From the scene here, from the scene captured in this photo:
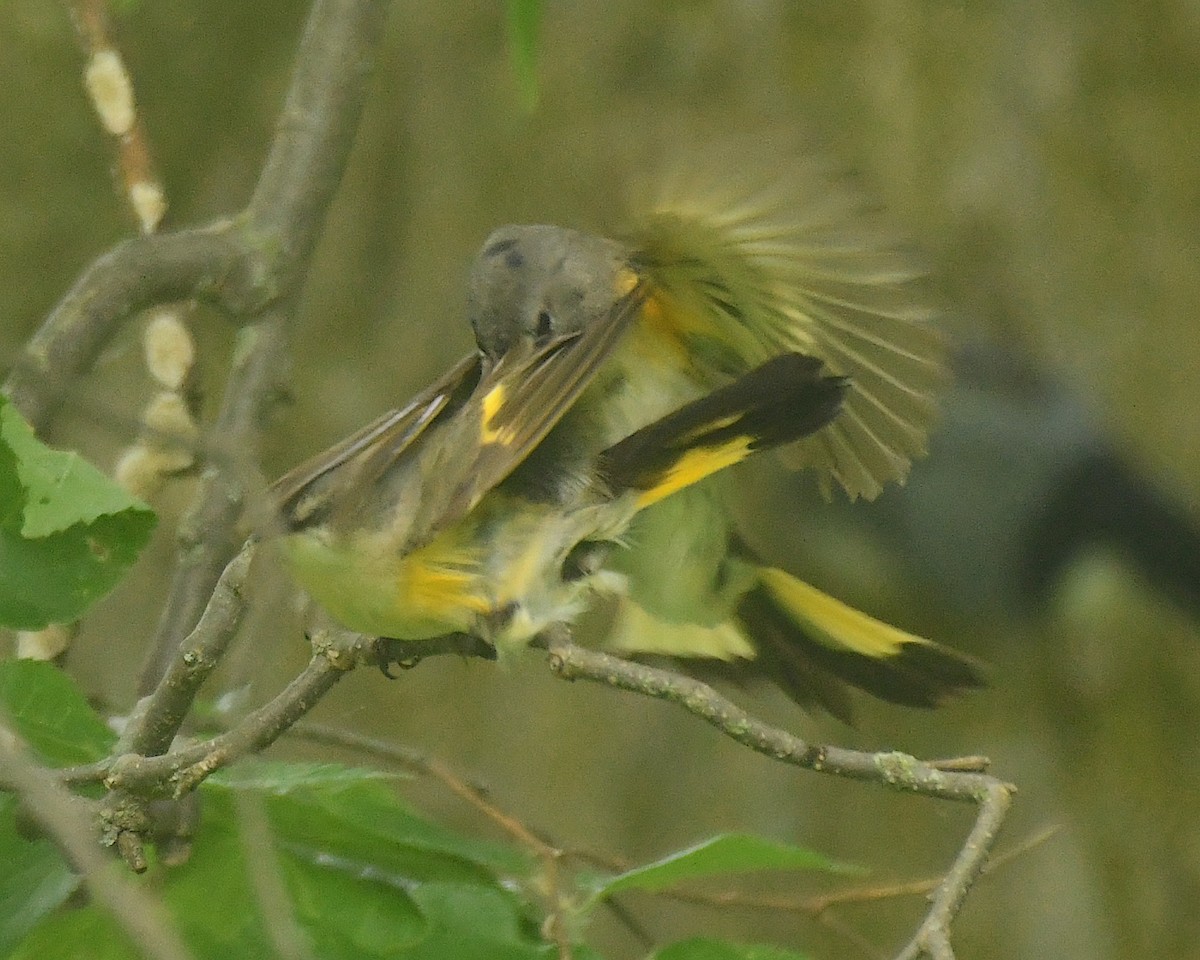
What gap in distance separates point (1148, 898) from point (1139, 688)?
322 mm

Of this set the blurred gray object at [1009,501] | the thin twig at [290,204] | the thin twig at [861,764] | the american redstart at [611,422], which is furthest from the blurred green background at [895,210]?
the thin twig at [861,764]

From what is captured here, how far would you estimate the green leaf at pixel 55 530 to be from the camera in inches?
26.3

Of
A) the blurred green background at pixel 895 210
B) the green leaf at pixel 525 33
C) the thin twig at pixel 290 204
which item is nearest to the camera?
the green leaf at pixel 525 33

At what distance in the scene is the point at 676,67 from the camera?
2354 mm

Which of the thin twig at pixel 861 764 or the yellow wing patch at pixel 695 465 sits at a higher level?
the yellow wing patch at pixel 695 465

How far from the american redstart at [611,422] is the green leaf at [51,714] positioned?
13cm

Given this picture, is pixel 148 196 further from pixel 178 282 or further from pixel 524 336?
pixel 524 336

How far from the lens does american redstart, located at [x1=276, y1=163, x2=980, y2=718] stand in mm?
715

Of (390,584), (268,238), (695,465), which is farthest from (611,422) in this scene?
(268,238)

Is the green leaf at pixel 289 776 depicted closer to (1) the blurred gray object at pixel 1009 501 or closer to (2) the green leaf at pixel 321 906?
(2) the green leaf at pixel 321 906

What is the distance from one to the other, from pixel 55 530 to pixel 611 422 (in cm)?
29

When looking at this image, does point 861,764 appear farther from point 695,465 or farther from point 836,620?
point 836,620

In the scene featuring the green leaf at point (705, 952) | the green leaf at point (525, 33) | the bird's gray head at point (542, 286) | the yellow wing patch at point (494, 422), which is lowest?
the green leaf at point (705, 952)

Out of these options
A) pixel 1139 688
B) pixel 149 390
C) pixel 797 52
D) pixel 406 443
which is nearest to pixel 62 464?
pixel 406 443
